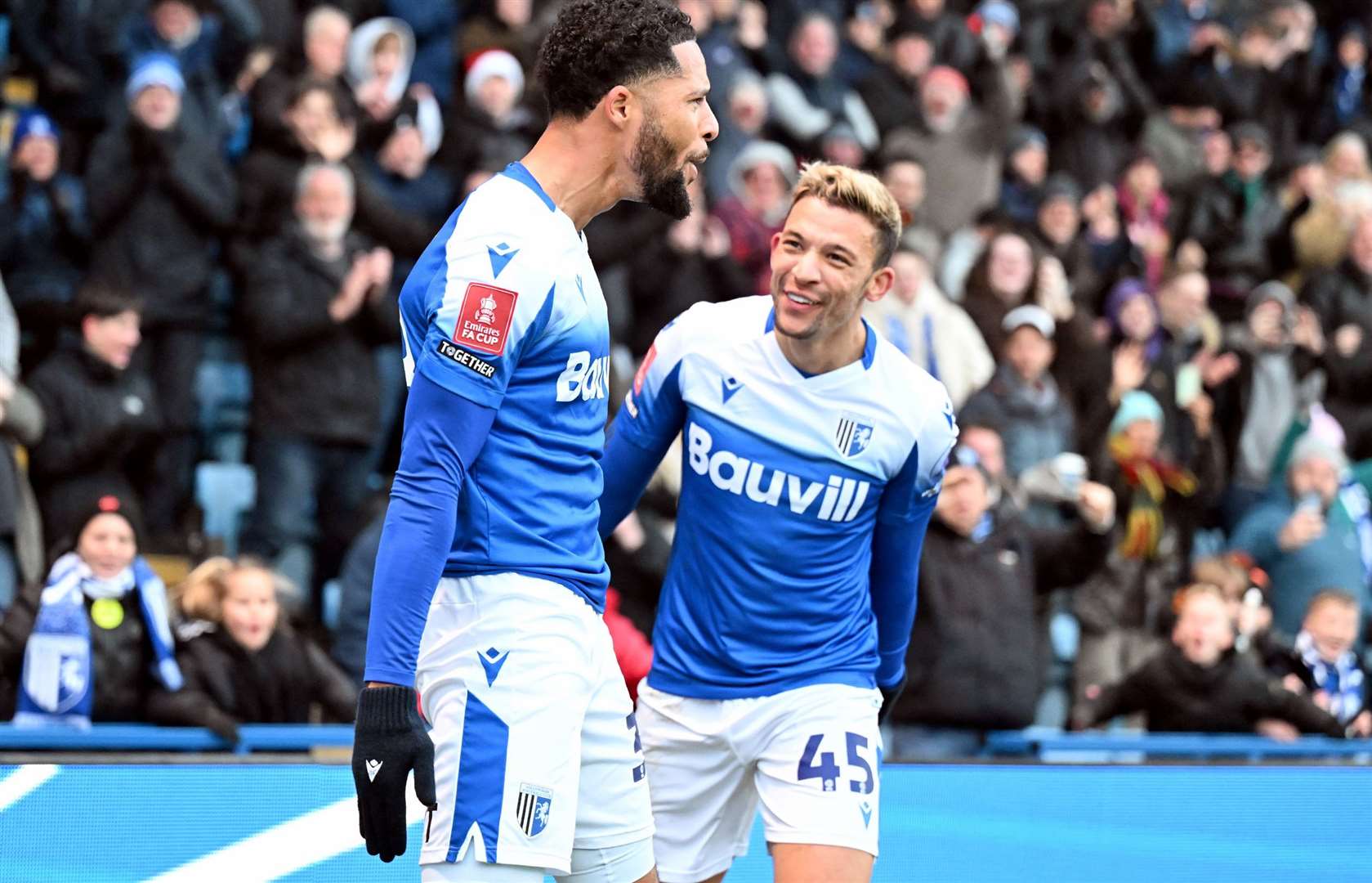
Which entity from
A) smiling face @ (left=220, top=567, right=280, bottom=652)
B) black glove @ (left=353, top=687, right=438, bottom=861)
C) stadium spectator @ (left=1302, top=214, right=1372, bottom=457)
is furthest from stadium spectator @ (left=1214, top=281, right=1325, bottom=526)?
black glove @ (left=353, top=687, right=438, bottom=861)

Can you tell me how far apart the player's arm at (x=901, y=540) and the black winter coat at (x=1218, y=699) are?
325cm

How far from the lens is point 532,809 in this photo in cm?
347

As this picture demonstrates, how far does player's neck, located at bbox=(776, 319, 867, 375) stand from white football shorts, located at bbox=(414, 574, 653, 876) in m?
1.42

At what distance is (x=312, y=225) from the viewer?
8.55 metres

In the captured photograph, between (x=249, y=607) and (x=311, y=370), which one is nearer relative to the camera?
(x=249, y=607)

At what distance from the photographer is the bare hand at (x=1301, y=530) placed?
9.73 m

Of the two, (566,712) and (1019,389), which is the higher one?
(1019,389)

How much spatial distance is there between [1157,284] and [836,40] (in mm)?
2546

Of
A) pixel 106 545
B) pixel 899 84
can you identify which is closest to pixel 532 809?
pixel 106 545

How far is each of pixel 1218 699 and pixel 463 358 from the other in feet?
17.9

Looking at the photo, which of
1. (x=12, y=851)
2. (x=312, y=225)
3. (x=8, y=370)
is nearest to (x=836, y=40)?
(x=312, y=225)

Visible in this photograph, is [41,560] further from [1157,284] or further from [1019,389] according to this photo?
[1157,284]

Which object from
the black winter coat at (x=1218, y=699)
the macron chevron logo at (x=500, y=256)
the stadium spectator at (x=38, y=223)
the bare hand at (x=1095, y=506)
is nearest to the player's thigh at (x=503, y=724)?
the macron chevron logo at (x=500, y=256)

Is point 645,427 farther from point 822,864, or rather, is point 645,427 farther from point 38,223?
point 38,223
